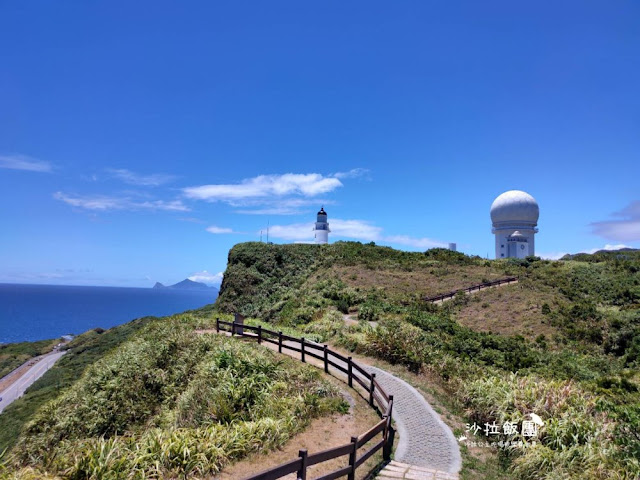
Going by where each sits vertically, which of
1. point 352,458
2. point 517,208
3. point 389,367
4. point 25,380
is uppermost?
point 517,208

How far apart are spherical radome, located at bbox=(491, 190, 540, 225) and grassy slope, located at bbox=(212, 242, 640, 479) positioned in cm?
1906

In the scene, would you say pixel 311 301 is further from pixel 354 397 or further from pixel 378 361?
pixel 354 397

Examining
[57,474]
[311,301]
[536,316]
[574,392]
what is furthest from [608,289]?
[57,474]

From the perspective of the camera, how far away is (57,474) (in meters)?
A: 6.89

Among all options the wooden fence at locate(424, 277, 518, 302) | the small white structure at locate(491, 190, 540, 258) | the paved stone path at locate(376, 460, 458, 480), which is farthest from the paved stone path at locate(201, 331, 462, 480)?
the small white structure at locate(491, 190, 540, 258)

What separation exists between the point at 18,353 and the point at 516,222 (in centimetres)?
10302

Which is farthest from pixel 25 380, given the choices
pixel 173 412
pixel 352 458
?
pixel 352 458

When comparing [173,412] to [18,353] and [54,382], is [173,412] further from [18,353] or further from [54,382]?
[18,353]

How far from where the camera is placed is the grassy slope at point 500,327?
8.59m

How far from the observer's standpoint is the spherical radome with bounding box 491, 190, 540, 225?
66.4 metres

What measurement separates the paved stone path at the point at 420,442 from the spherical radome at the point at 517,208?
63801 mm

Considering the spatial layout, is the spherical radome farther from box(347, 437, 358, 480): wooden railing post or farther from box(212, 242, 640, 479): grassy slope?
box(347, 437, 358, 480): wooden railing post

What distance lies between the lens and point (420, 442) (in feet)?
30.0

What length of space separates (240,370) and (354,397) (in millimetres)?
3881
